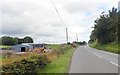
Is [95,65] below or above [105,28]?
below

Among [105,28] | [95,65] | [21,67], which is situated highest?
[105,28]

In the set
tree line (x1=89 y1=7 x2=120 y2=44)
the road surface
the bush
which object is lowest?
the road surface

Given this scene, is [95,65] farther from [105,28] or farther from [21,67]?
[105,28]

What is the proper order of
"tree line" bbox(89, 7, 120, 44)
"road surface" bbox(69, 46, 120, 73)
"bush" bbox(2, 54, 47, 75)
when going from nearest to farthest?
"bush" bbox(2, 54, 47, 75) → "road surface" bbox(69, 46, 120, 73) → "tree line" bbox(89, 7, 120, 44)

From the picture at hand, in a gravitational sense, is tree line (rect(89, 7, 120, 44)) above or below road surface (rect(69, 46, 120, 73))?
above

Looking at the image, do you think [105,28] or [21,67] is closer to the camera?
[21,67]

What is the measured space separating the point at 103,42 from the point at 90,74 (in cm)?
7564

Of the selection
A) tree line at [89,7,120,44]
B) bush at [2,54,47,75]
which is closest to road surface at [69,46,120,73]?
bush at [2,54,47,75]

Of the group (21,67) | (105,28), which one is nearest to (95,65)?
(21,67)

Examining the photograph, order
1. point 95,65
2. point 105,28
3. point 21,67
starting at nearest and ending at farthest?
1. point 21,67
2. point 95,65
3. point 105,28

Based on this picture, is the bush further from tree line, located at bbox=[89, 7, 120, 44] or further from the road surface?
tree line, located at bbox=[89, 7, 120, 44]

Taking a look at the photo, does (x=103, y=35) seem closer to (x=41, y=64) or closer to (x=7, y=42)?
(x=7, y=42)

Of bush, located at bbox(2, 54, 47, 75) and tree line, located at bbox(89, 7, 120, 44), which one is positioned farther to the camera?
tree line, located at bbox(89, 7, 120, 44)

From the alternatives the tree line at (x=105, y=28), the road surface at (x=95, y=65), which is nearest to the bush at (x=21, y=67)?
the road surface at (x=95, y=65)
